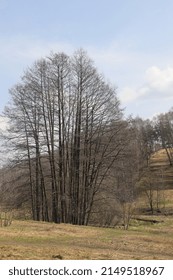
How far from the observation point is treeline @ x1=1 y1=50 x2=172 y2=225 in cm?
3438

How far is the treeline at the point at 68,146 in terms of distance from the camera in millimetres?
34375

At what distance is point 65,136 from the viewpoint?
3534cm

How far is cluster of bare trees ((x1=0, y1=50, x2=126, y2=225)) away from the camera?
1355 inches

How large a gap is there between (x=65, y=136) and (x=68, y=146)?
3.02 ft

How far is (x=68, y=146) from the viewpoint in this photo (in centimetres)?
3569

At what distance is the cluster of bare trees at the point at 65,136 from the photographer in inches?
1355

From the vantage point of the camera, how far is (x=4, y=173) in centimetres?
3394

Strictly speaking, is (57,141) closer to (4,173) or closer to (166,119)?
(4,173)
